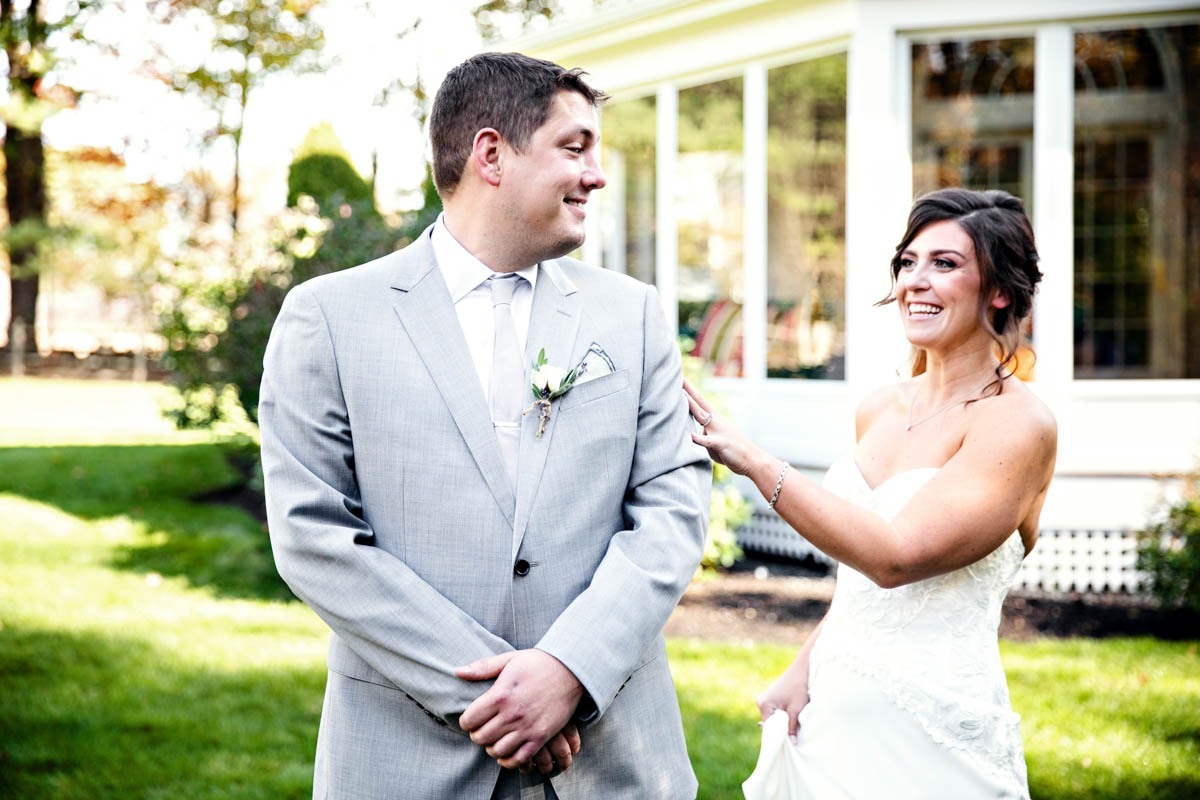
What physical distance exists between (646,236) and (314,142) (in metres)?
5.84

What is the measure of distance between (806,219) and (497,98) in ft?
26.5

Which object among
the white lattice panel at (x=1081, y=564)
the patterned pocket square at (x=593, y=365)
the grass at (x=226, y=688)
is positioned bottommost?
the grass at (x=226, y=688)

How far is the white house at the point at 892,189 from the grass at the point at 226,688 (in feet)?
7.70

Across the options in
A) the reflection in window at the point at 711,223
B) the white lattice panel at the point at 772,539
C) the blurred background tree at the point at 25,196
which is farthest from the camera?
the blurred background tree at the point at 25,196

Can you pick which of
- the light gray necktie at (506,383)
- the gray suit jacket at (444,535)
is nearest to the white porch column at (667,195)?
the light gray necktie at (506,383)

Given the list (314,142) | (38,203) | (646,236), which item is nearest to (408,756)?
(646,236)

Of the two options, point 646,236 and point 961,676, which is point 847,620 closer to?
point 961,676

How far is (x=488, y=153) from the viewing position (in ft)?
8.45

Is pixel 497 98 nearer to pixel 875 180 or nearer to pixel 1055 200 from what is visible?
pixel 875 180

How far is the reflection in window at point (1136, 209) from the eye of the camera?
9.80 meters

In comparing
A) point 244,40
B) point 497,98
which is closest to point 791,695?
point 497,98

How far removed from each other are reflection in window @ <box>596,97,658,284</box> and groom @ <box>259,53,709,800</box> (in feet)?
29.1

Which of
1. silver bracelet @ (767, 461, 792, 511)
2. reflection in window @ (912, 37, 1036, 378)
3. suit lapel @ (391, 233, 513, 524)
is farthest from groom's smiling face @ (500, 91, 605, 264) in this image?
reflection in window @ (912, 37, 1036, 378)

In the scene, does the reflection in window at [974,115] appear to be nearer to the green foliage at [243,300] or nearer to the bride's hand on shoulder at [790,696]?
the green foliage at [243,300]
